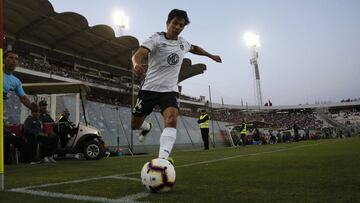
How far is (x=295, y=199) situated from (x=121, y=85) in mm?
41694

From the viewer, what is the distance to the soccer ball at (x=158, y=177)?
338 centimetres

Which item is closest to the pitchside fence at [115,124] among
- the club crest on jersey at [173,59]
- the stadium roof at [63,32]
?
the club crest on jersey at [173,59]

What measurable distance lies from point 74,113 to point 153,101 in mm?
8198

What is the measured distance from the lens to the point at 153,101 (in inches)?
180

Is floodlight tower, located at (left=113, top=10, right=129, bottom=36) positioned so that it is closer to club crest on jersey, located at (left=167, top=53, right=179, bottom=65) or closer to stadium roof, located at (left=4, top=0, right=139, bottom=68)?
stadium roof, located at (left=4, top=0, right=139, bottom=68)

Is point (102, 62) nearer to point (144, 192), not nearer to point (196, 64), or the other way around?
point (196, 64)

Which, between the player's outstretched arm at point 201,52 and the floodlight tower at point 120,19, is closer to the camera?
the player's outstretched arm at point 201,52

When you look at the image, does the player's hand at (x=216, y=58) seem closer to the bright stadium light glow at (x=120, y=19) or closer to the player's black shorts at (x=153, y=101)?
the player's black shorts at (x=153, y=101)

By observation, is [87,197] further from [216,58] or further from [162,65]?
[216,58]

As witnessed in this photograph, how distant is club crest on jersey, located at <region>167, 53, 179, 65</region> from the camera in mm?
4578

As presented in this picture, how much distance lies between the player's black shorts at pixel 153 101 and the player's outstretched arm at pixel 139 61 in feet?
1.82

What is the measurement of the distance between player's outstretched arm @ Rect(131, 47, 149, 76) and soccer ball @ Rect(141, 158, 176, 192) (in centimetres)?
95

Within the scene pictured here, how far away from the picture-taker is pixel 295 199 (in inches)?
112

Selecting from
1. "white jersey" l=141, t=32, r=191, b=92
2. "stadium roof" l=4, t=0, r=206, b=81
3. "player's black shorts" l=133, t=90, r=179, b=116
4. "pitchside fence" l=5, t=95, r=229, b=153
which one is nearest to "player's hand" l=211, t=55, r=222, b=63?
"white jersey" l=141, t=32, r=191, b=92
